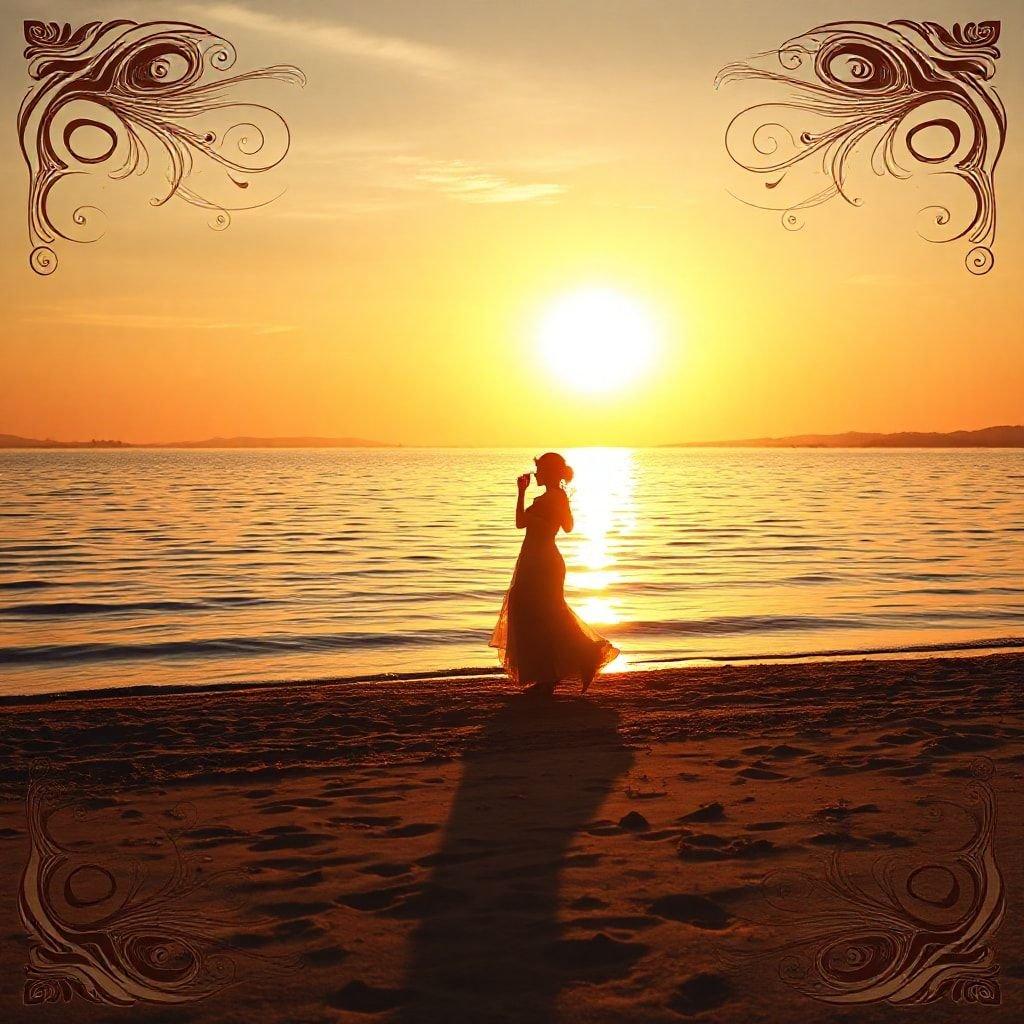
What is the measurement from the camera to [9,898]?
203 inches

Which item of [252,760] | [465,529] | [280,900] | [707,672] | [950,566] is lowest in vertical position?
[280,900]

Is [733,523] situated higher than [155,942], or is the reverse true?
[733,523]

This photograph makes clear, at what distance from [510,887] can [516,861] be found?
14.8 inches

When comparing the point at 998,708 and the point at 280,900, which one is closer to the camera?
the point at 280,900

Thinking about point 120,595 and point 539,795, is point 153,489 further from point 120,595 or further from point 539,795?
point 539,795

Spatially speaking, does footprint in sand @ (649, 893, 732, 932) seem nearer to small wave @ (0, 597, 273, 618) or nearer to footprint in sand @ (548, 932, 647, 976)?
footprint in sand @ (548, 932, 647, 976)

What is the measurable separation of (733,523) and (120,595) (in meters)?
25.5

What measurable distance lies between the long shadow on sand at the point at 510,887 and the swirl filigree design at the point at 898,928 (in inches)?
33.1

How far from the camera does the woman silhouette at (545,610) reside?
10.1 m

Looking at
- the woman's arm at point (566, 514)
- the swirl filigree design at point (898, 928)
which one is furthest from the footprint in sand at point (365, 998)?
the woman's arm at point (566, 514)

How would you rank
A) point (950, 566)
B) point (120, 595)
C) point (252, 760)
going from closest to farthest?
point (252, 760) < point (120, 595) < point (950, 566)

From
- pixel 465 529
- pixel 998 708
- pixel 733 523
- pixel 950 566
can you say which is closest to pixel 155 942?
pixel 998 708

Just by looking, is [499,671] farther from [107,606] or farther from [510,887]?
[107,606]

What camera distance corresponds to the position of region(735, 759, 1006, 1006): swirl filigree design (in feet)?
13.8
